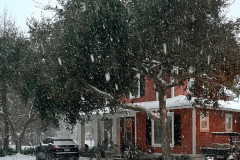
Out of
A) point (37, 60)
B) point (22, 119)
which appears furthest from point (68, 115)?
point (22, 119)

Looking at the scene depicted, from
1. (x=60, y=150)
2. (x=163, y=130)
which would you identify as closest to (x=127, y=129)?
(x=60, y=150)

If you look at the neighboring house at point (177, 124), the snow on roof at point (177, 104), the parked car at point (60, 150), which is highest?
the snow on roof at point (177, 104)

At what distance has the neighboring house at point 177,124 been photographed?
20797mm

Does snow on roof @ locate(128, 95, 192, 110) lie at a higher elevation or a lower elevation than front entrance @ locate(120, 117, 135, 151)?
higher

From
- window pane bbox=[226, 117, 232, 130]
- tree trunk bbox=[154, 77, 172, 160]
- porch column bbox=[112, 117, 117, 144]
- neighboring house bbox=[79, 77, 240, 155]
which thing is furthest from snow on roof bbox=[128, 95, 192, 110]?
window pane bbox=[226, 117, 232, 130]

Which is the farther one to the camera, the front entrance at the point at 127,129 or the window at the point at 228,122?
the front entrance at the point at 127,129

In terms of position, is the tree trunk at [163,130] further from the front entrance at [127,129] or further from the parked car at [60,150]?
the front entrance at [127,129]

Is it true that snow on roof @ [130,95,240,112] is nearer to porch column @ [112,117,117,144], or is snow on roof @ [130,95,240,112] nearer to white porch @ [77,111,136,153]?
white porch @ [77,111,136,153]

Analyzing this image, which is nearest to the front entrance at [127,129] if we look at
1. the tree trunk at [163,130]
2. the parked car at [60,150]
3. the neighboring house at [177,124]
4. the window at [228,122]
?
the neighboring house at [177,124]

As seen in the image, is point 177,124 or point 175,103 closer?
point 175,103

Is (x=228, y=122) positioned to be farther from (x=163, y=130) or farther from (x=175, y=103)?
(x=163, y=130)

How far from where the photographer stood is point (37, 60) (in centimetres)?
1911

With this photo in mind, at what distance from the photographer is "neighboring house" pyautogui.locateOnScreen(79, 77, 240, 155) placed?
68.2 feet

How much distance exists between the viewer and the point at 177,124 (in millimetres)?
21781
